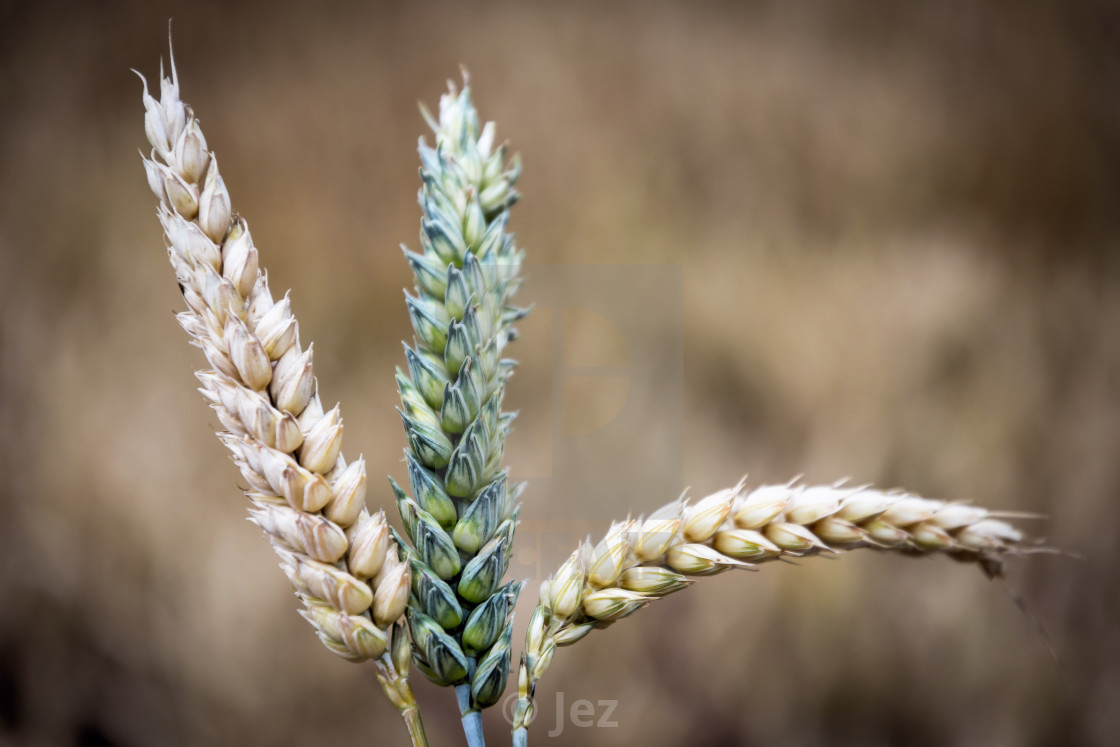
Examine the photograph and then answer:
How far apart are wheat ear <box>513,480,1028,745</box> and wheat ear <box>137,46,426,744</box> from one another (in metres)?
0.08

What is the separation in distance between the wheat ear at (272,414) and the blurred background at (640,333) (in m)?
0.99

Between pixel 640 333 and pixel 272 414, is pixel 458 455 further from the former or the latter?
pixel 640 333

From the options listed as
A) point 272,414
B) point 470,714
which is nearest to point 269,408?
point 272,414

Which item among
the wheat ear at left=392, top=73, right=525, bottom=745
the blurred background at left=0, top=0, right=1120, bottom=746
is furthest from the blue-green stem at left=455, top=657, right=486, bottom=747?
the blurred background at left=0, top=0, right=1120, bottom=746

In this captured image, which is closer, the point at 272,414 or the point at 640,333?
the point at 272,414

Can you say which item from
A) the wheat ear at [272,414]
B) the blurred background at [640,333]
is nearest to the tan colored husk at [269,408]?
the wheat ear at [272,414]

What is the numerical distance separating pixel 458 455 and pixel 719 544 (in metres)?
0.15

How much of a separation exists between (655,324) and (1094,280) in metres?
1.04

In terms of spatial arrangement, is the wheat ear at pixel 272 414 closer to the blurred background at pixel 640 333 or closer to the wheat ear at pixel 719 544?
the wheat ear at pixel 719 544

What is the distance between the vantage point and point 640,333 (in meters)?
1.46

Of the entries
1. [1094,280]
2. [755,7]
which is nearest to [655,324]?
[755,7]

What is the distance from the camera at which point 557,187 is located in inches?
57.4

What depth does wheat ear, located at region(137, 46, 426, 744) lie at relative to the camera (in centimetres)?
28

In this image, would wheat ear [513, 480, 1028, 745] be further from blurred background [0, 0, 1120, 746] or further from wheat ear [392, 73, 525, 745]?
blurred background [0, 0, 1120, 746]
